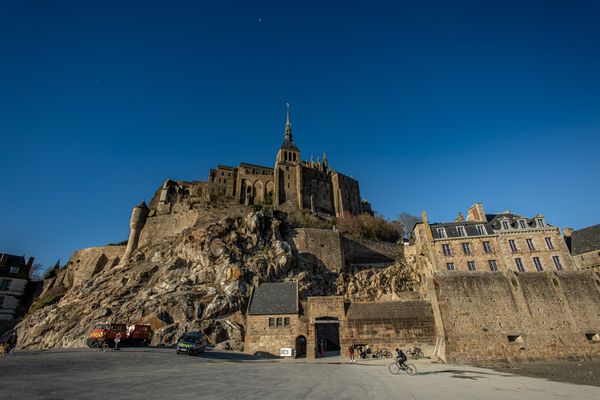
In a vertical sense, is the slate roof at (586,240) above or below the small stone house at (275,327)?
above

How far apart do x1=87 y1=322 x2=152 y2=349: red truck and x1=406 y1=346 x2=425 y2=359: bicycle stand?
1937 cm

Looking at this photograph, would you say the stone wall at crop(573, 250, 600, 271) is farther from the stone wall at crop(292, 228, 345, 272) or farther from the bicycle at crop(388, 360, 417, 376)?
the bicycle at crop(388, 360, 417, 376)

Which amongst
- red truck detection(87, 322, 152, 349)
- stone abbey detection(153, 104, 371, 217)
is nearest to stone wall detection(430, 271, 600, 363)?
red truck detection(87, 322, 152, 349)

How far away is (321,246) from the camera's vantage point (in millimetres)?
43125

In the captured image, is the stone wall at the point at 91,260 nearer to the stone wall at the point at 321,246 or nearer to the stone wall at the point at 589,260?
the stone wall at the point at 321,246

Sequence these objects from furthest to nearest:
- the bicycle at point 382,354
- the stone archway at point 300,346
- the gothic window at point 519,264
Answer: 1. the gothic window at point 519,264
2. the stone archway at point 300,346
3. the bicycle at point 382,354

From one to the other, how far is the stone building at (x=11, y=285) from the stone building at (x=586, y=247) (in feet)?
250

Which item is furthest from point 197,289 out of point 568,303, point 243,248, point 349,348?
point 568,303

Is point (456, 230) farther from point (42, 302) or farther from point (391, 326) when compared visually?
point (42, 302)

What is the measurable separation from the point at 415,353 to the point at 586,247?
25737mm

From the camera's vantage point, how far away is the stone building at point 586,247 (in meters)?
29.9

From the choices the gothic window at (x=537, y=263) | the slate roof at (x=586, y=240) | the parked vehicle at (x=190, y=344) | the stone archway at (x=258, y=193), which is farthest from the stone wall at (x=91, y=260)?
Answer: the slate roof at (x=586, y=240)

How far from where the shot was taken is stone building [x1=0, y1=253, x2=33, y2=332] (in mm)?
45094

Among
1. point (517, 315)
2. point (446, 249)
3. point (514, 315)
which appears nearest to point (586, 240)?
point (446, 249)
